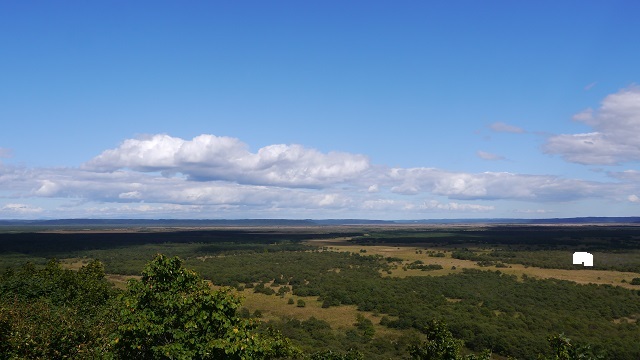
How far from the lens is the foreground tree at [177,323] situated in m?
15.0

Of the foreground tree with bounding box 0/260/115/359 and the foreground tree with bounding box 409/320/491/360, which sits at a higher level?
the foreground tree with bounding box 409/320/491/360

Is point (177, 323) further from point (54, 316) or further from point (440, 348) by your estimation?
point (54, 316)

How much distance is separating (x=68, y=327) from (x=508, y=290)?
221 feet

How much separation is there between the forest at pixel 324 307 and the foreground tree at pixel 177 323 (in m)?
0.04

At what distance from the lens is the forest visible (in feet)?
52.9

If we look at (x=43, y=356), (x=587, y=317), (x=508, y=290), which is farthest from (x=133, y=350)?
(x=508, y=290)

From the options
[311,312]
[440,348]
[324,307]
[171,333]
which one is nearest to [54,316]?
[171,333]

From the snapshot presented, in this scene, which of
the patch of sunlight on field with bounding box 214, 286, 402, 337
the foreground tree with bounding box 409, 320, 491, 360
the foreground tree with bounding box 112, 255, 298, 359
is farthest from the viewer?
the patch of sunlight on field with bounding box 214, 286, 402, 337

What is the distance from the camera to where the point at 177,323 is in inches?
640

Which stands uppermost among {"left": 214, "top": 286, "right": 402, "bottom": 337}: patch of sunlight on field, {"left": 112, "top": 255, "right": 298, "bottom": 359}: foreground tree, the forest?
{"left": 112, "top": 255, "right": 298, "bottom": 359}: foreground tree

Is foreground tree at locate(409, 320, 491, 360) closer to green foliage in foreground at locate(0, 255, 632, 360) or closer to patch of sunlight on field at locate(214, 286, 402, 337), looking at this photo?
green foliage in foreground at locate(0, 255, 632, 360)

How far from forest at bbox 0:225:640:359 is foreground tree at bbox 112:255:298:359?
1.7 inches

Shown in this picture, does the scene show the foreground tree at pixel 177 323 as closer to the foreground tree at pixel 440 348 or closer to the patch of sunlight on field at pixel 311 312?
the foreground tree at pixel 440 348

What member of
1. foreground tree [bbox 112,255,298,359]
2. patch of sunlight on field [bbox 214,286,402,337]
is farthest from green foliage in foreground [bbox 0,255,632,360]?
patch of sunlight on field [bbox 214,286,402,337]
